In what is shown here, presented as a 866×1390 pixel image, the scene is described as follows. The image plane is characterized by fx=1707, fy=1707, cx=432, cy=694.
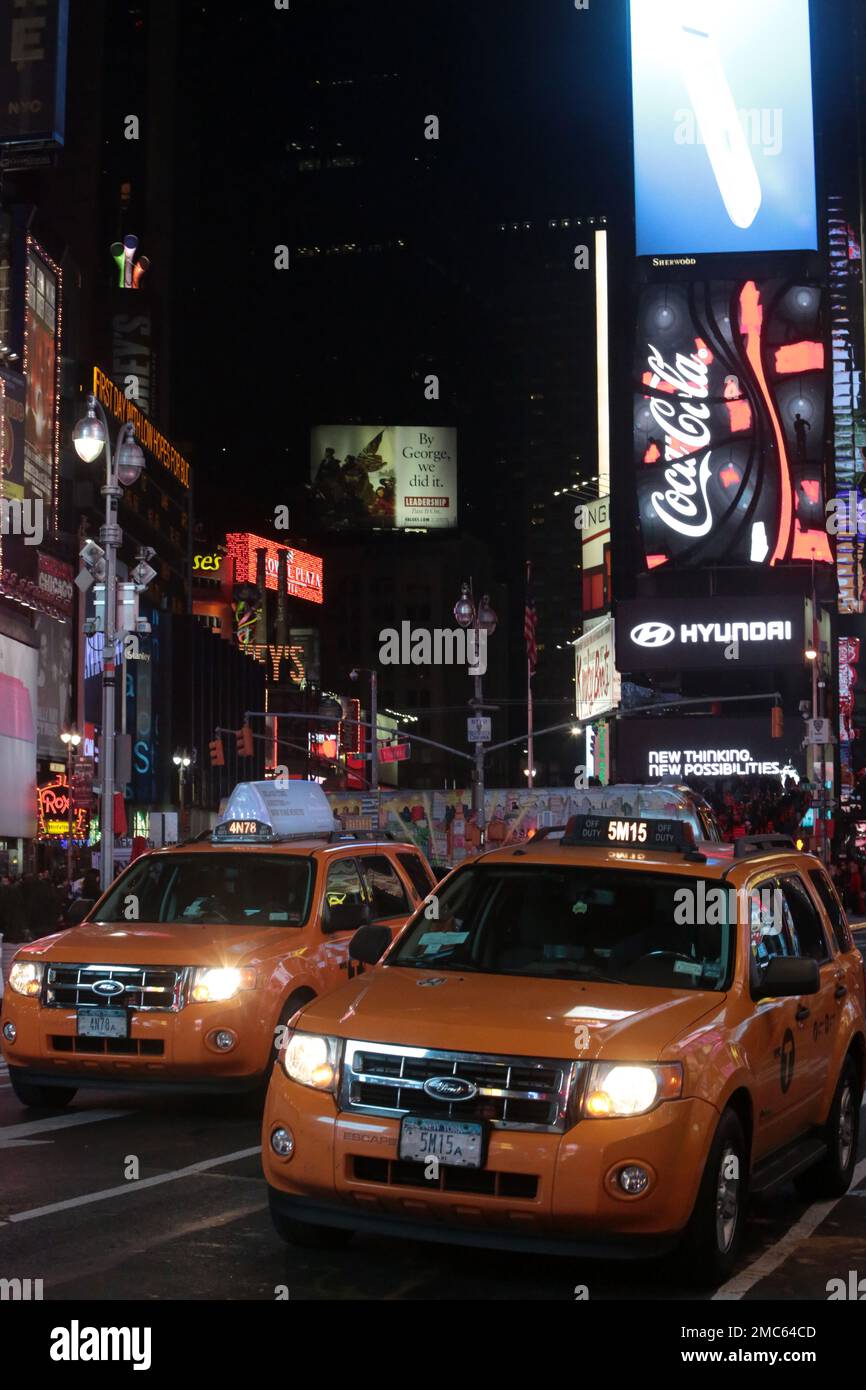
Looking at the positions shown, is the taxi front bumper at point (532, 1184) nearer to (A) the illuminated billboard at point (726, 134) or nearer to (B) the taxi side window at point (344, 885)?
(B) the taxi side window at point (344, 885)

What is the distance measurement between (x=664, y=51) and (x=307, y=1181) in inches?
3103

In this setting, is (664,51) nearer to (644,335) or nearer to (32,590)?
(644,335)

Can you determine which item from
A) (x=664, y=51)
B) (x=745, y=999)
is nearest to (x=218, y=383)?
(x=664, y=51)

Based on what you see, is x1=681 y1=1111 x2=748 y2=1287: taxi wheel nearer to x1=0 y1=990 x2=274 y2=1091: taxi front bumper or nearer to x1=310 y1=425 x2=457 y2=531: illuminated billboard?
x1=0 y1=990 x2=274 y2=1091: taxi front bumper

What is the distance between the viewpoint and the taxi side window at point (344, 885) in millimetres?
11984

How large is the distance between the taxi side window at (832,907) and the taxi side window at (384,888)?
3.97 metres

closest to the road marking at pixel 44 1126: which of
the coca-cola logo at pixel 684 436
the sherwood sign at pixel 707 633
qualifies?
the sherwood sign at pixel 707 633

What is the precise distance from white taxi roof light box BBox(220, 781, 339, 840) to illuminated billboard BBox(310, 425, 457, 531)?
126 meters

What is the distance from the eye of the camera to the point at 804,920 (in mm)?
9000

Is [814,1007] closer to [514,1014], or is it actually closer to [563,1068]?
[514,1014]

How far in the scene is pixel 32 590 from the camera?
57.2 meters

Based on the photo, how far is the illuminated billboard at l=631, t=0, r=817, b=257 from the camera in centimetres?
7675
